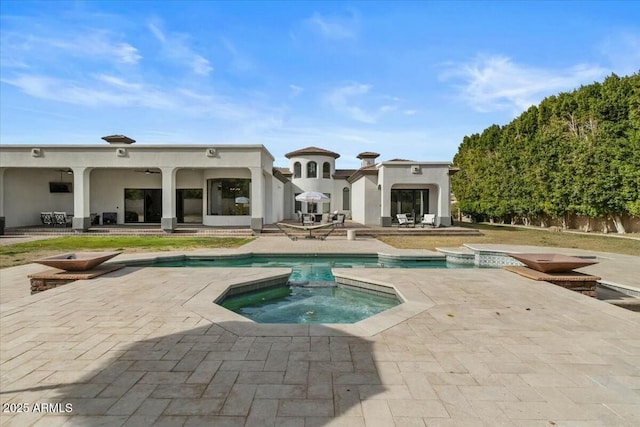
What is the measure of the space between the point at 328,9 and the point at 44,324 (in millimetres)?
10579

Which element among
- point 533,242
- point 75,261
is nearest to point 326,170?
point 533,242

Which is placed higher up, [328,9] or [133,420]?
[328,9]

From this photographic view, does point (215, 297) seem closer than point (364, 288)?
Yes

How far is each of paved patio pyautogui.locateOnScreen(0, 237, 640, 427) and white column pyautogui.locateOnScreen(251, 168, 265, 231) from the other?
11976mm

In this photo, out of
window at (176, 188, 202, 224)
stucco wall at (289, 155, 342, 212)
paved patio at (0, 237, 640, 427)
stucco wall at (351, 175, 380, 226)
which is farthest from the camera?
stucco wall at (289, 155, 342, 212)

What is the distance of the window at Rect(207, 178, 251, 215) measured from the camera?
1983cm

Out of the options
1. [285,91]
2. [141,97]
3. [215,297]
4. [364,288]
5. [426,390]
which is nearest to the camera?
[426,390]

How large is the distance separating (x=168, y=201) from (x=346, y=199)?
1568cm

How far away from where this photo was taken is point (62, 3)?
7473 mm

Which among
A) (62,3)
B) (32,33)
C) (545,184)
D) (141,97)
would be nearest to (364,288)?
(62,3)

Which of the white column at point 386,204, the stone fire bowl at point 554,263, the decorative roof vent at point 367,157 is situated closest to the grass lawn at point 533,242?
the white column at point 386,204

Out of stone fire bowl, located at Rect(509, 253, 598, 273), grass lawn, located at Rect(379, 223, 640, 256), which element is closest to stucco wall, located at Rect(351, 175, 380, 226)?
grass lawn, located at Rect(379, 223, 640, 256)

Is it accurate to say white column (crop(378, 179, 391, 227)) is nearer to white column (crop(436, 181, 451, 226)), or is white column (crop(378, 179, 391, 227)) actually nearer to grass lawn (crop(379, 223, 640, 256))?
white column (crop(436, 181, 451, 226))

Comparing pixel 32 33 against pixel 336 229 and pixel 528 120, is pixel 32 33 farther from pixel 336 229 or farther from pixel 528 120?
pixel 528 120
